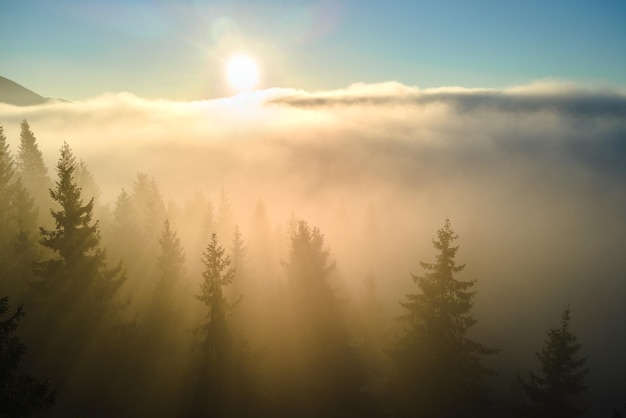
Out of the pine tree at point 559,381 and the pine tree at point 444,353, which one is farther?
the pine tree at point 559,381

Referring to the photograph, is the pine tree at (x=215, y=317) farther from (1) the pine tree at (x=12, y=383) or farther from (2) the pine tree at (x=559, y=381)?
(2) the pine tree at (x=559, y=381)

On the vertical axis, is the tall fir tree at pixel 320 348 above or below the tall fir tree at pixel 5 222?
below

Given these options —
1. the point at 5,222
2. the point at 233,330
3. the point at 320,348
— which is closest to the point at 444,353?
the point at 320,348

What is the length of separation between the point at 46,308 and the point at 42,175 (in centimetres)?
3747

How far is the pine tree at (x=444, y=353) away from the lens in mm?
21047

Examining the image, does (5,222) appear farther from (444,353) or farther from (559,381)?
(559,381)

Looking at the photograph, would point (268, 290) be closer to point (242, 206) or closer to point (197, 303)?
point (197, 303)

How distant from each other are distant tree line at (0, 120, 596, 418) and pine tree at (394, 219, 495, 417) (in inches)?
2.6

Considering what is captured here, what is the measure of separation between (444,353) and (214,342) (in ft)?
48.8

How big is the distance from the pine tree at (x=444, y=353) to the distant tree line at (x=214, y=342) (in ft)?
0.22

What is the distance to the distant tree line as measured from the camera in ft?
70.3

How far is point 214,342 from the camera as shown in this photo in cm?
2528

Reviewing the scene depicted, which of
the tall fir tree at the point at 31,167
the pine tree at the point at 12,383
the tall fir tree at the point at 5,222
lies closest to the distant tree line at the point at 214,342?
the pine tree at the point at 12,383

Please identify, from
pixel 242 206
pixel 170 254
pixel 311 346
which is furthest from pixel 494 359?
pixel 242 206
